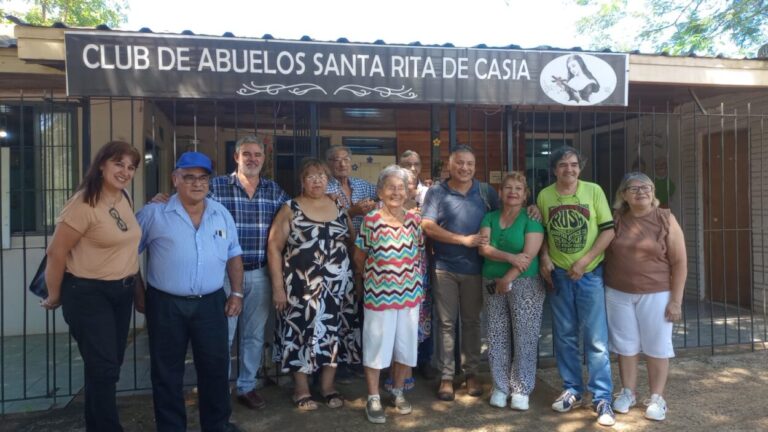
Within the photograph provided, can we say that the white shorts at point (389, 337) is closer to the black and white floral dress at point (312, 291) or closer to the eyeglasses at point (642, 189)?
the black and white floral dress at point (312, 291)

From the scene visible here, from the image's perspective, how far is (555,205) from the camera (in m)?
3.80

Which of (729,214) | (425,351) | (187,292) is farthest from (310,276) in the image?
(729,214)

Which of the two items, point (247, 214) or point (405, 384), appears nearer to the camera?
point (247, 214)

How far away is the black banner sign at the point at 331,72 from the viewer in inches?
156

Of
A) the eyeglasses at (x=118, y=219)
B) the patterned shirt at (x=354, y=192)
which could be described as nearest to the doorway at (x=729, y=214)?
the patterned shirt at (x=354, y=192)

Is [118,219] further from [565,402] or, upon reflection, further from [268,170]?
[268,170]

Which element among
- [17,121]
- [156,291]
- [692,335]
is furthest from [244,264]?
[692,335]

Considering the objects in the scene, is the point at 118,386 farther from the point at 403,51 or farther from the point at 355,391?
the point at 403,51

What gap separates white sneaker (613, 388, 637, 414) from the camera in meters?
3.82

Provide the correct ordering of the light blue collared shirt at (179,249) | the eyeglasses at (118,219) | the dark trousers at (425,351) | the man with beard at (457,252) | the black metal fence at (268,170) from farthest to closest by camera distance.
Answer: the black metal fence at (268,170) → the dark trousers at (425,351) → the man with beard at (457,252) → the light blue collared shirt at (179,249) → the eyeglasses at (118,219)

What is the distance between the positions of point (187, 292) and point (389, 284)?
125 cm

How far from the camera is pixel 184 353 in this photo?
10.8ft

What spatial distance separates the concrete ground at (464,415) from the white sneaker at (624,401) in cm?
6

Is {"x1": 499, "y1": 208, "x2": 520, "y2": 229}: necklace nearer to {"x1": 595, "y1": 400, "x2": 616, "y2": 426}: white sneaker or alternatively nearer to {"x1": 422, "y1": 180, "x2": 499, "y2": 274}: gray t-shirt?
{"x1": 422, "y1": 180, "x2": 499, "y2": 274}: gray t-shirt
